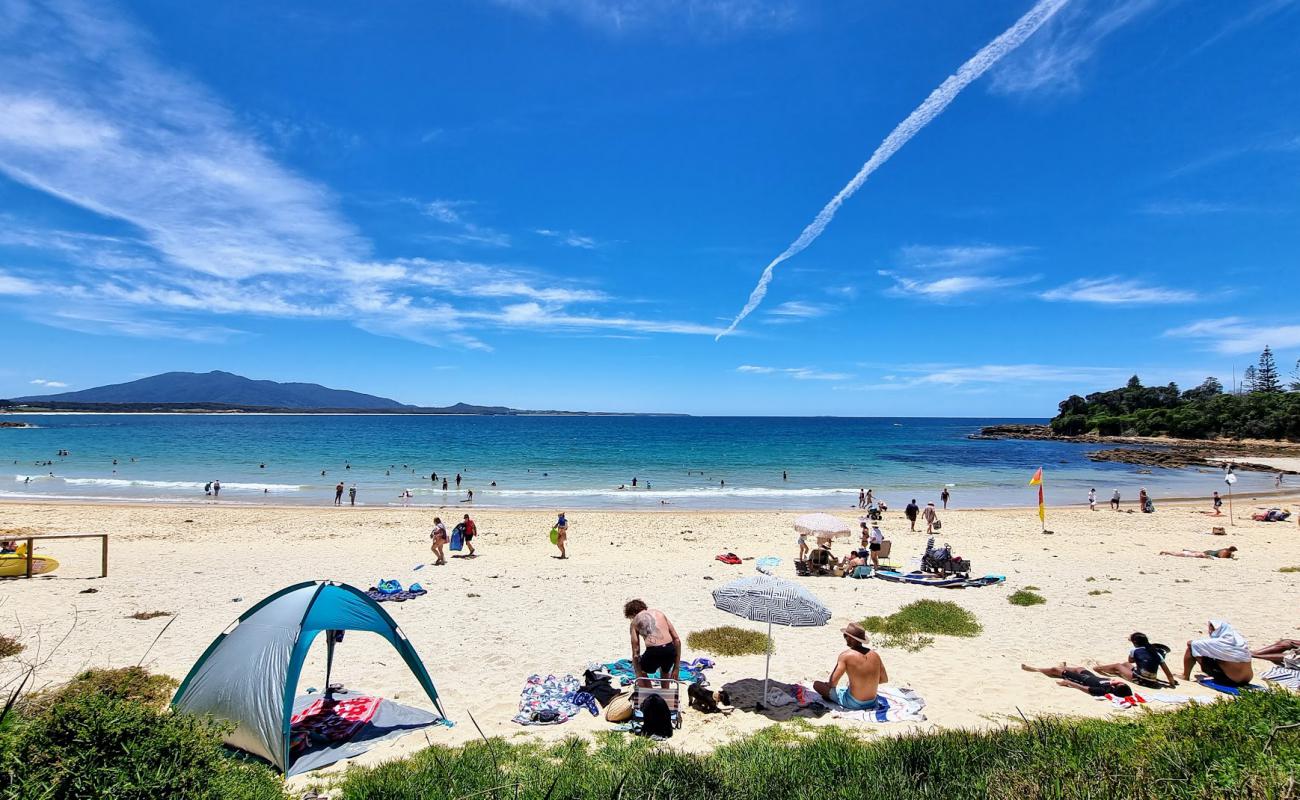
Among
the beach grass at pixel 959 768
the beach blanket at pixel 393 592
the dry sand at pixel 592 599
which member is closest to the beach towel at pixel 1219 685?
the dry sand at pixel 592 599

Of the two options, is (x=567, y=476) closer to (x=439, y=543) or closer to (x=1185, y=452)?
(x=439, y=543)

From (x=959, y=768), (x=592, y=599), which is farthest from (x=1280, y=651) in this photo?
(x=592, y=599)

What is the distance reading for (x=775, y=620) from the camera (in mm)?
8055

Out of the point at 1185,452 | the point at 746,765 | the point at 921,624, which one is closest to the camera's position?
the point at 746,765

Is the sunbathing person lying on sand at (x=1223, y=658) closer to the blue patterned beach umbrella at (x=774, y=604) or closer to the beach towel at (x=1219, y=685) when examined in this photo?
the beach towel at (x=1219, y=685)

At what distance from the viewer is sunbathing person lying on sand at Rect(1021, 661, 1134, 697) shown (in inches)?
325

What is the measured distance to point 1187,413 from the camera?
90.3m

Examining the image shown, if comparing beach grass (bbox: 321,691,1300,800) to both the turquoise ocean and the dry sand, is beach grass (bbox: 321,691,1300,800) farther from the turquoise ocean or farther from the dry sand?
the turquoise ocean

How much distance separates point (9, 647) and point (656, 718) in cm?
1040

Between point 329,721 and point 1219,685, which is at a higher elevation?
point 329,721

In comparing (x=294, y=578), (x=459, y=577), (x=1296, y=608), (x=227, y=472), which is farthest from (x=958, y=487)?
(x=227, y=472)

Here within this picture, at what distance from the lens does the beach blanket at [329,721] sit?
6.99 meters

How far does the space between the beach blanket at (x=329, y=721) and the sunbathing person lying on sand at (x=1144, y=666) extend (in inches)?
409

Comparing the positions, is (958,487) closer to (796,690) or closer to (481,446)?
(796,690)
